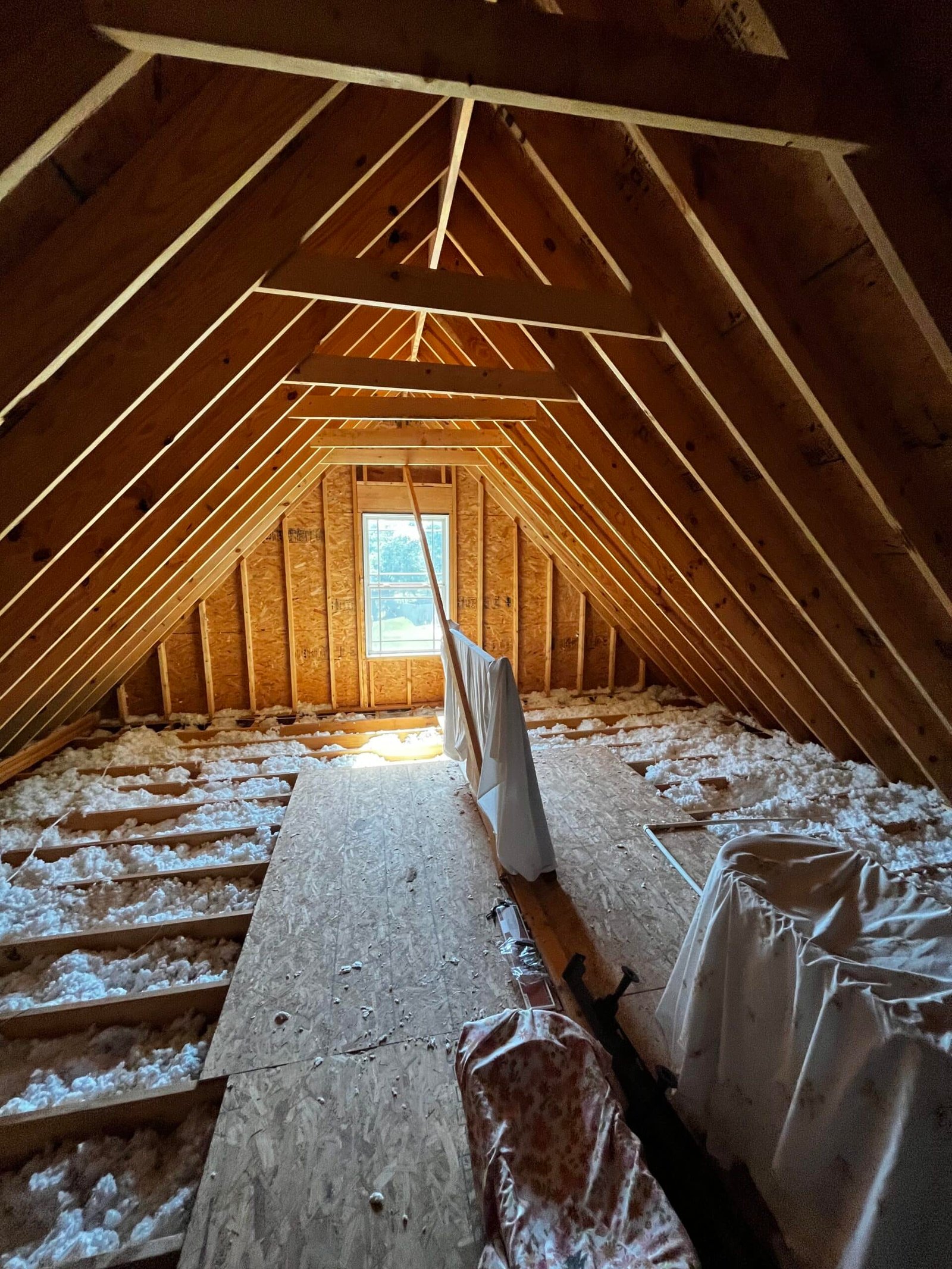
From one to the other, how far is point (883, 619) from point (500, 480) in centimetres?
355

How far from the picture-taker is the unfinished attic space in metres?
1.02

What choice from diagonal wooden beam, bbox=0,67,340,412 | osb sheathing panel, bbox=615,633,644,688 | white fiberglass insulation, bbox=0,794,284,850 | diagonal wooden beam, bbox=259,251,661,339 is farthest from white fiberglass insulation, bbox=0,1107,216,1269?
osb sheathing panel, bbox=615,633,644,688

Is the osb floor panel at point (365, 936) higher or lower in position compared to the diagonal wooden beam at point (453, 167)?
lower

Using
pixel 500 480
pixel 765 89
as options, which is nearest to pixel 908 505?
pixel 765 89

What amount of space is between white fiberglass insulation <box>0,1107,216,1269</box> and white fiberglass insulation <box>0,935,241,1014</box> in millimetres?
479

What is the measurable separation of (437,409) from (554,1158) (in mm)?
3300

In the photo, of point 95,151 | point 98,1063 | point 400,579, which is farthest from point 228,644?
point 95,151

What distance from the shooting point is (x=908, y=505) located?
174 cm

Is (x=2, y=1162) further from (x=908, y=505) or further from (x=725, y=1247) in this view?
(x=908, y=505)

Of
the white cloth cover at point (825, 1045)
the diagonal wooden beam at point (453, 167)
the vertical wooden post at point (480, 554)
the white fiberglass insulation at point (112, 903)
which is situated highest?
the diagonal wooden beam at point (453, 167)

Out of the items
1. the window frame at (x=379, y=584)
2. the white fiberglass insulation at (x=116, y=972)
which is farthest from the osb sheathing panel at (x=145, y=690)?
the white fiberglass insulation at (x=116, y=972)

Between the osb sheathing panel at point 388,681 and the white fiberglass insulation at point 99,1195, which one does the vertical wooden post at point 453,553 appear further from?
the white fiberglass insulation at point 99,1195

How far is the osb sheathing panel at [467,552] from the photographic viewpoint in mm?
5766

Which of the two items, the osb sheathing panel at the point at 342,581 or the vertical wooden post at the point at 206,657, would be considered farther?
the osb sheathing panel at the point at 342,581
